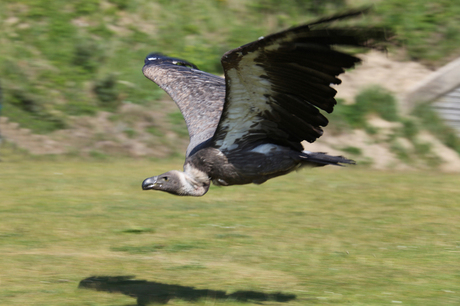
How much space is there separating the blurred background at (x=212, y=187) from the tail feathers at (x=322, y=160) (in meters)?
1.26

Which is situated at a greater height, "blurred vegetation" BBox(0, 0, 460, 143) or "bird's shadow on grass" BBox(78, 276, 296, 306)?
"blurred vegetation" BBox(0, 0, 460, 143)

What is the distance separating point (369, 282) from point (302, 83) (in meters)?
2.83

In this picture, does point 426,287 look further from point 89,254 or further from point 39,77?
point 39,77

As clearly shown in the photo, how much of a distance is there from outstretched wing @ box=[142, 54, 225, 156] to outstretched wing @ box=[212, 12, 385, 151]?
759mm

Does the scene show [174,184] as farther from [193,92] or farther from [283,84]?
[193,92]

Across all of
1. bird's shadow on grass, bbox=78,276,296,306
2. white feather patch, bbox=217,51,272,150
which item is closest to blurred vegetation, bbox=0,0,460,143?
bird's shadow on grass, bbox=78,276,296,306

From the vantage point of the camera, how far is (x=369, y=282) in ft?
22.2

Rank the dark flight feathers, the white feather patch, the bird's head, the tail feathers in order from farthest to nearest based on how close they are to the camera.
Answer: the bird's head < the tail feathers < the white feather patch < the dark flight feathers

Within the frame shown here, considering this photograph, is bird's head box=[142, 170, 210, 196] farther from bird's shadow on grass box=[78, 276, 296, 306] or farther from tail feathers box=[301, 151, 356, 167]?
bird's shadow on grass box=[78, 276, 296, 306]

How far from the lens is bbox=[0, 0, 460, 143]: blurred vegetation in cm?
1400

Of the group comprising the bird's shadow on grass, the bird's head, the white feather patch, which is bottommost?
the bird's shadow on grass

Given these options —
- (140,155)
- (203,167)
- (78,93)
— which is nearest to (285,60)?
(203,167)

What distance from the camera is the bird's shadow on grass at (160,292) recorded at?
6.20 m

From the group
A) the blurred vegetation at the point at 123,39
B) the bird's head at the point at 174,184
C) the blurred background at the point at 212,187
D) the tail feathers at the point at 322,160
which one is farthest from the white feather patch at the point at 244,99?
the blurred vegetation at the point at 123,39
